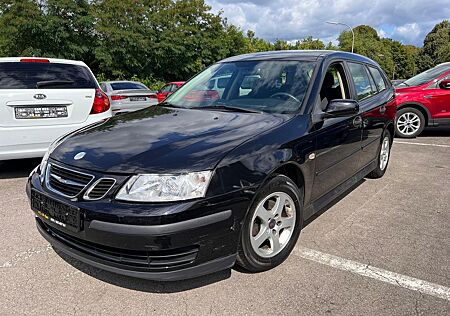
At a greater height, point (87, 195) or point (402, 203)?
point (87, 195)

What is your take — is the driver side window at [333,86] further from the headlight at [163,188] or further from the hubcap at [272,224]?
the headlight at [163,188]

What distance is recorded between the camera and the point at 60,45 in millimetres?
22953

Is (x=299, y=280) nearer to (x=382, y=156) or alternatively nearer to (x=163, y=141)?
(x=163, y=141)

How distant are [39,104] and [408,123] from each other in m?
7.33

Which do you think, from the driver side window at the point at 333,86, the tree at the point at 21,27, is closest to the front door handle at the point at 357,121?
the driver side window at the point at 333,86

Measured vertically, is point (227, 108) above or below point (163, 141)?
above

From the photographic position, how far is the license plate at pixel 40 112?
444cm

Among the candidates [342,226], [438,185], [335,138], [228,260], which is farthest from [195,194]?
[438,185]

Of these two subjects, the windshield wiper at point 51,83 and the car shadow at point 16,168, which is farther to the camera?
the car shadow at point 16,168

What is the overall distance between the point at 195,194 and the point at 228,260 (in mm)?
526

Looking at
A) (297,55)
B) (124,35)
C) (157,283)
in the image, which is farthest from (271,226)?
(124,35)

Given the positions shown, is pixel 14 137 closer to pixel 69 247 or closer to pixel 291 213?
pixel 69 247

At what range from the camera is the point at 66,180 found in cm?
246

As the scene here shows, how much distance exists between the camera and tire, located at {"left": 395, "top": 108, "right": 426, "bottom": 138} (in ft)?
26.4
